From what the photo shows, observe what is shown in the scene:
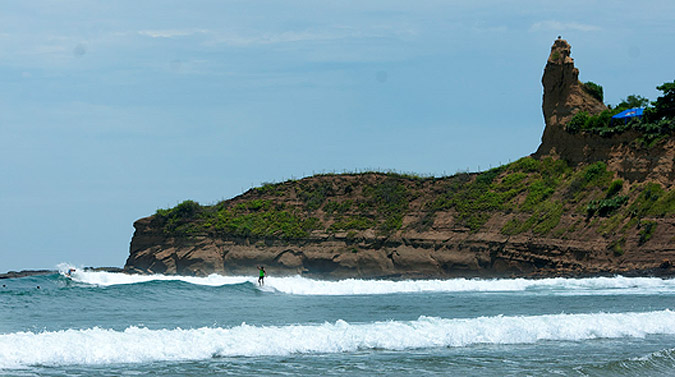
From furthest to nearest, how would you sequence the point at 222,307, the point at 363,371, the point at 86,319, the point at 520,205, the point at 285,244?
1. the point at 285,244
2. the point at 520,205
3. the point at 222,307
4. the point at 86,319
5. the point at 363,371

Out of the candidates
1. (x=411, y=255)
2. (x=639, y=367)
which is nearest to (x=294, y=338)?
(x=639, y=367)

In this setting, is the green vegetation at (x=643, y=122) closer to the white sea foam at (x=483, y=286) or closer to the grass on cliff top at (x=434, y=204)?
the grass on cliff top at (x=434, y=204)

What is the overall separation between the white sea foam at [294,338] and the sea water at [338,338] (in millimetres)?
30

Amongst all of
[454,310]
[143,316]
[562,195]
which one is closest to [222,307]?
[143,316]

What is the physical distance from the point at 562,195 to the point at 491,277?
8.67 meters

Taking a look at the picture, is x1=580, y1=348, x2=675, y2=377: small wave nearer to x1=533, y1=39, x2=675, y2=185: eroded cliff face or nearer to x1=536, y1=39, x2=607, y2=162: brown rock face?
x1=533, y1=39, x2=675, y2=185: eroded cliff face

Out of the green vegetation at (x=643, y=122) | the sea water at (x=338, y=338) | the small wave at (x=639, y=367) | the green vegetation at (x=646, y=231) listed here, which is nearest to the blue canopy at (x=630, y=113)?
the green vegetation at (x=643, y=122)

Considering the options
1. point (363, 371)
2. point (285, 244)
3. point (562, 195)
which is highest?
point (562, 195)

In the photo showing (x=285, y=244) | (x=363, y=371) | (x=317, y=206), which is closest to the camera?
(x=363, y=371)

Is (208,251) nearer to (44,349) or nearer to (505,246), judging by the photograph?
(505,246)

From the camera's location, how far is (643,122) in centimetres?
5366

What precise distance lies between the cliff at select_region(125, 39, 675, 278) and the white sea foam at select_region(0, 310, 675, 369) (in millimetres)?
24811

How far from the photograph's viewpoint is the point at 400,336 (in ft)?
62.5

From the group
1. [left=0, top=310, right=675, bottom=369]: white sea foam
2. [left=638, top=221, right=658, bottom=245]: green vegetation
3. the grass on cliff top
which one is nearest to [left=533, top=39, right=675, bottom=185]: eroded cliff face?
the grass on cliff top
